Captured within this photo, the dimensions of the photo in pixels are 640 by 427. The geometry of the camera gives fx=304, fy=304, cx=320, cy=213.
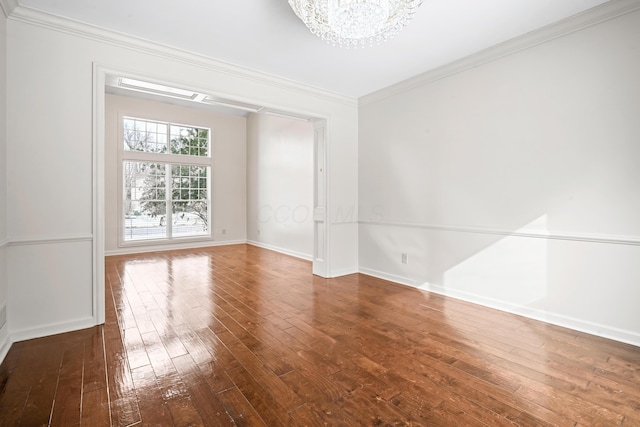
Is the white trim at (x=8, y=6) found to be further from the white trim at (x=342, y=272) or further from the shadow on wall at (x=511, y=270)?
the shadow on wall at (x=511, y=270)

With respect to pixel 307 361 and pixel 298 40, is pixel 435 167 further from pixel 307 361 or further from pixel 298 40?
Answer: pixel 307 361

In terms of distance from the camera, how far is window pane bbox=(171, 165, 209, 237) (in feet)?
23.9

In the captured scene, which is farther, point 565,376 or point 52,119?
point 52,119

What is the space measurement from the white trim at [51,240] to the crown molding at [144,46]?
1785 millimetres

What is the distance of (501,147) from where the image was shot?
3.17m

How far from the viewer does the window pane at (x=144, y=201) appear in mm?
6691

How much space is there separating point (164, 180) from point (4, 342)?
17.3ft

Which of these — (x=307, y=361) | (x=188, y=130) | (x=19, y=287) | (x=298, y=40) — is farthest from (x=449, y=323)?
(x=188, y=130)

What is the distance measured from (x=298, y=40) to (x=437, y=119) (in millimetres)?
1899

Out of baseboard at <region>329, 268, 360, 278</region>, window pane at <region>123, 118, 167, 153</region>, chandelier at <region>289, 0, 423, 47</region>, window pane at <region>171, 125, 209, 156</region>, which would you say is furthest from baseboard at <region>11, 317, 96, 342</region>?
window pane at <region>171, 125, 209, 156</region>

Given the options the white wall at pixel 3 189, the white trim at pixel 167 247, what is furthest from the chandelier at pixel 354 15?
the white trim at pixel 167 247

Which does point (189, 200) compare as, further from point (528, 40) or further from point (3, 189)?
point (528, 40)

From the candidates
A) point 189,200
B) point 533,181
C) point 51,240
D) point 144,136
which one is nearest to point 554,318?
point 533,181

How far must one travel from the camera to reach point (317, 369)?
2076 mm
